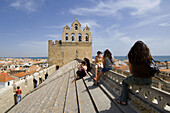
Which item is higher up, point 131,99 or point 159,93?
point 159,93

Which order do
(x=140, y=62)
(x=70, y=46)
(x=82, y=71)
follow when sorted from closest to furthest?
(x=140, y=62) → (x=82, y=71) → (x=70, y=46)

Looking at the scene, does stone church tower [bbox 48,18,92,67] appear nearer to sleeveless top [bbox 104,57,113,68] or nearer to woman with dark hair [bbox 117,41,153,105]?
sleeveless top [bbox 104,57,113,68]

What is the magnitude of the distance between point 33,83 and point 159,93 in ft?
42.9

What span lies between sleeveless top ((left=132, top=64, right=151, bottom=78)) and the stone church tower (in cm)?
1651

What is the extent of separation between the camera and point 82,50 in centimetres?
1898

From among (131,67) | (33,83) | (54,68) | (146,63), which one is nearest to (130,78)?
(131,67)

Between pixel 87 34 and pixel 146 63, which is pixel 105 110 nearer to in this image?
pixel 146 63

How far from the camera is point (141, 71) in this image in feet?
7.82

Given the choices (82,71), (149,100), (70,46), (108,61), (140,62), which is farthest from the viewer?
(70,46)

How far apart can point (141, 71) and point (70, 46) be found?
16735 millimetres

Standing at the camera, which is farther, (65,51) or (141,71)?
(65,51)

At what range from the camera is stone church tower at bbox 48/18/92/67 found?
724 inches

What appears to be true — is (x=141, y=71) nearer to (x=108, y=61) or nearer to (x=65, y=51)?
(x=108, y=61)

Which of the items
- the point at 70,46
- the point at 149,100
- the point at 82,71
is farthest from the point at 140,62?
the point at 70,46
